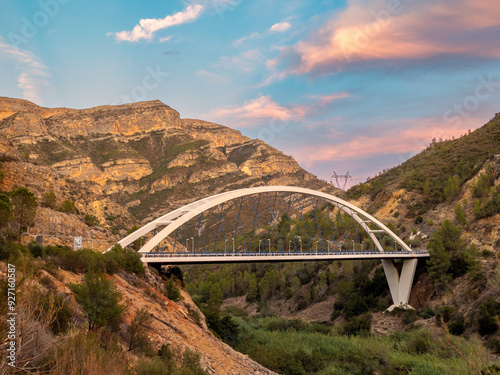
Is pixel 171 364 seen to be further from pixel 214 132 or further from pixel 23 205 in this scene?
pixel 214 132

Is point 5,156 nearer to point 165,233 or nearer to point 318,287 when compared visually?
point 165,233

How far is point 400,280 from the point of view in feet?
150

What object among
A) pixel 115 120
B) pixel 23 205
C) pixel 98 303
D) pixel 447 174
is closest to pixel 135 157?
pixel 115 120

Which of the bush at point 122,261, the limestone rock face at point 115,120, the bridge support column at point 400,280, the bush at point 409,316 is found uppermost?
the limestone rock face at point 115,120

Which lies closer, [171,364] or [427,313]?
[171,364]

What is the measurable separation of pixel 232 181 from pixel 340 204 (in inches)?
3429

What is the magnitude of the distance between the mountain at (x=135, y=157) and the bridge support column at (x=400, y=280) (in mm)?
43579

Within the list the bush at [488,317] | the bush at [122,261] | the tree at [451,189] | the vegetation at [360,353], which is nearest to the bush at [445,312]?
the vegetation at [360,353]

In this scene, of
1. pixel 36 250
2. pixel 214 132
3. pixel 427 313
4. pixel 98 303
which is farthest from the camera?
pixel 214 132

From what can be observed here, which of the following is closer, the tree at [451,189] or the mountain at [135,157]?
the tree at [451,189]

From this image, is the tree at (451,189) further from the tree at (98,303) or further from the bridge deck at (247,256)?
the tree at (98,303)

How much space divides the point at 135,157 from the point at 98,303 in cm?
12436

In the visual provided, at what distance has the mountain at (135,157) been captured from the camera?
10425 cm

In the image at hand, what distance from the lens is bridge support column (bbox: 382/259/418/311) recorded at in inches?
1752
